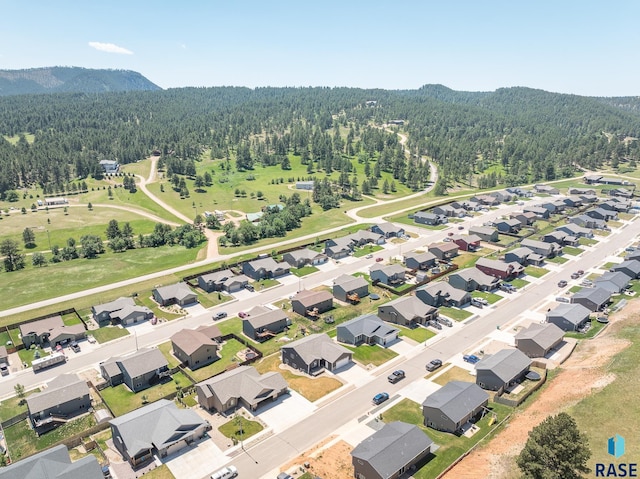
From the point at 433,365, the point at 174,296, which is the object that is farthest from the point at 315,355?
the point at 174,296

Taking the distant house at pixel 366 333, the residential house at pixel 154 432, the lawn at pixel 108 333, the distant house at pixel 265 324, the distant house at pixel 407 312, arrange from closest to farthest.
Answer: the residential house at pixel 154 432 → the distant house at pixel 366 333 → the distant house at pixel 265 324 → the lawn at pixel 108 333 → the distant house at pixel 407 312

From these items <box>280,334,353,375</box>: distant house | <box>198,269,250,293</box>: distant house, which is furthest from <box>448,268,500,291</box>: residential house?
<box>198,269,250,293</box>: distant house

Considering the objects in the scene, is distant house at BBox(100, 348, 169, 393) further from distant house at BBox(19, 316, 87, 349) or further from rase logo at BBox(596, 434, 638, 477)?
rase logo at BBox(596, 434, 638, 477)

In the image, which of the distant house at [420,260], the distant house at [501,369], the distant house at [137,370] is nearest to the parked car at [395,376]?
the distant house at [501,369]

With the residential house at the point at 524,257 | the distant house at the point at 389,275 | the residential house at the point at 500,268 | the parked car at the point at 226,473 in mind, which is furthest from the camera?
the residential house at the point at 524,257

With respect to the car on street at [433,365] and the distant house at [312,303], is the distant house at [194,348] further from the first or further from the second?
the car on street at [433,365]

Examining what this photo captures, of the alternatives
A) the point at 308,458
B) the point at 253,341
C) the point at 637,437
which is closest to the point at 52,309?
the point at 253,341

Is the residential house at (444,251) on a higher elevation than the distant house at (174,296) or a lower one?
higher
